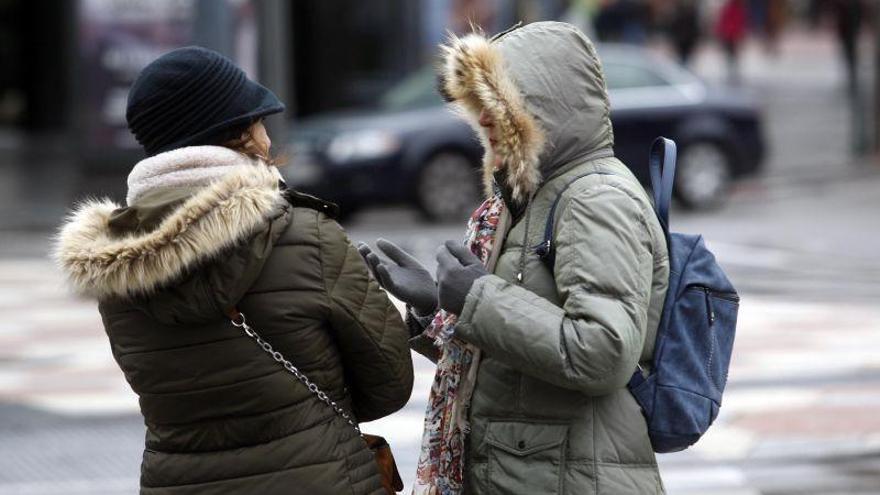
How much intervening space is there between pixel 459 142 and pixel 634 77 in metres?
2.12

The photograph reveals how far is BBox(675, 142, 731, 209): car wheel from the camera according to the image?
17.0 meters

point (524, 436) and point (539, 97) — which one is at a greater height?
point (539, 97)

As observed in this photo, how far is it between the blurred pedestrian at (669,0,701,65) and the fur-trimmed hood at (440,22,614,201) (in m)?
22.8

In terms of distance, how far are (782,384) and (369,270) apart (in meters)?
5.80

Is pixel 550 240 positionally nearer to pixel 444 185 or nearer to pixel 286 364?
pixel 286 364

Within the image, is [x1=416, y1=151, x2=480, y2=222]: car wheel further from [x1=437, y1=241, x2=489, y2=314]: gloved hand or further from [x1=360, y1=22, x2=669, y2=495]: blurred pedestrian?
[x1=437, y1=241, x2=489, y2=314]: gloved hand

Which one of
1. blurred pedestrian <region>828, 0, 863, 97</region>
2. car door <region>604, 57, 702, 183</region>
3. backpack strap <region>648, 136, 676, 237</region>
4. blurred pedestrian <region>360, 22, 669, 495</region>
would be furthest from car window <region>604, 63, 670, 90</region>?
blurred pedestrian <region>360, 22, 669, 495</region>

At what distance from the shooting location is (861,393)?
8.35m

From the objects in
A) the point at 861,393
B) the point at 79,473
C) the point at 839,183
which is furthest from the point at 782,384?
the point at 839,183

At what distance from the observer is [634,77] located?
671 inches

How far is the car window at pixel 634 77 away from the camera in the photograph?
17.0 meters

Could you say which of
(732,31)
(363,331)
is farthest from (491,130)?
(732,31)

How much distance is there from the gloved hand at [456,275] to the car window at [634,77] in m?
14.1

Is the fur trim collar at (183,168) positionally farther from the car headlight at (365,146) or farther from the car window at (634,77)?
the car window at (634,77)
